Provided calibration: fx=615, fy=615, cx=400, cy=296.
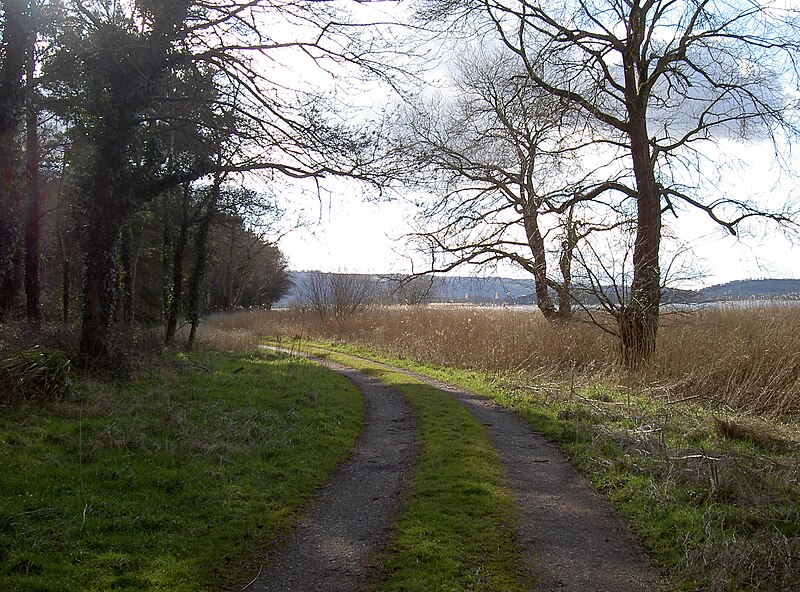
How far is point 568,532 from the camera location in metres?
5.18

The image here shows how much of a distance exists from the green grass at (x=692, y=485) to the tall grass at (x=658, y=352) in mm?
1052

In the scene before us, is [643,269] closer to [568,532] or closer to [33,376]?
[568,532]

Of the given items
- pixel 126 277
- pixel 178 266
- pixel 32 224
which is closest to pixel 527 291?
pixel 178 266

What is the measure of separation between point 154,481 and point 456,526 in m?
2.96

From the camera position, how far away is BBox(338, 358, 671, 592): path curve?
432cm

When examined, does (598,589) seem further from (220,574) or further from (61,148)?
(61,148)

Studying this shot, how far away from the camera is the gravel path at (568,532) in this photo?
432 centimetres

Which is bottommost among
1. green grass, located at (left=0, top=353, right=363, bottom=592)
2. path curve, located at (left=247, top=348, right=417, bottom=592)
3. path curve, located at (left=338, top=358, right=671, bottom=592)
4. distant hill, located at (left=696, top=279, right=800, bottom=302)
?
path curve, located at (left=247, top=348, right=417, bottom=592)

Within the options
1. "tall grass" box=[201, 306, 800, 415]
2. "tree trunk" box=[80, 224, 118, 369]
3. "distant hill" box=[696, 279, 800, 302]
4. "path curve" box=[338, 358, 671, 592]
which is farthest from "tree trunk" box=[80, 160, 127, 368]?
"distant hill" box=[696, 279, 800, 302]

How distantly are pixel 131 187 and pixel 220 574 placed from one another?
30.1 ft

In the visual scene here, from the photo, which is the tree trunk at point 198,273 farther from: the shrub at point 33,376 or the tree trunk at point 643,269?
the tree trunk at point 643,269

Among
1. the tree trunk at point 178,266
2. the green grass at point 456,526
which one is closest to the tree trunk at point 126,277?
the tree trunk at point 178,266

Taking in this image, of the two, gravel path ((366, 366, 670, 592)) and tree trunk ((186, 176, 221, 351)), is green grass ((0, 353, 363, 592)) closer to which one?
gravel path ((366, 366, 670, 592))

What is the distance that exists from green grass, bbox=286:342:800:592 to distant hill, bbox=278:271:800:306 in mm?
3707
